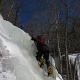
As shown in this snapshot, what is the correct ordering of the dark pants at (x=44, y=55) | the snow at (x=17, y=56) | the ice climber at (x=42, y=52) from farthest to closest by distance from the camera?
the dark pants at (x=44, y=55) → the ice climber at (x=42, y=52) → the snow at (x=17, y=56)

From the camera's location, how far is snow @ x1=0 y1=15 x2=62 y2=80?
21.4ft

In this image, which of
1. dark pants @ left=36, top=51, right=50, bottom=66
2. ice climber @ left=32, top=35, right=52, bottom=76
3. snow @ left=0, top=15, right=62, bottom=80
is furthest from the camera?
dark pants @ left=36, top=51, right=50, bottom=66

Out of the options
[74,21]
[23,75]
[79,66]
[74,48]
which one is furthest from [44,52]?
[74,48]

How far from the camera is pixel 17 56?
7.26 meters

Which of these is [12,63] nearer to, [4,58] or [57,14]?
[4,58]

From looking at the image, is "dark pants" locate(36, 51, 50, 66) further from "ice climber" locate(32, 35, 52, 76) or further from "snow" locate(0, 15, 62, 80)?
"snow" locate(0, 15, 62, 80)

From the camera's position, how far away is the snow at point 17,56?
6.51m

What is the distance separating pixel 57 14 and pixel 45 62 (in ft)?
35.9

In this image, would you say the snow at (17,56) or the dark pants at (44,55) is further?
the dark pants at (44,55)

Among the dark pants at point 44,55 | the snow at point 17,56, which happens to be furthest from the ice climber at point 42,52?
the snow at point 17,56

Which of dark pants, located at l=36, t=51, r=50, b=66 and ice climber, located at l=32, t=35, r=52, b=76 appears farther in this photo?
dark pants, located at l=36, t=51, r=50, b=66

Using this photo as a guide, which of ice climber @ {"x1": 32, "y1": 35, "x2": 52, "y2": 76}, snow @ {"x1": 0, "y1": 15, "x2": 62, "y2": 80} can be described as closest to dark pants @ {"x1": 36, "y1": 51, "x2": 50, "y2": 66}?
ice climber @ {"x1": 32, "y1": 35, "x2": 52, "y2": 76}

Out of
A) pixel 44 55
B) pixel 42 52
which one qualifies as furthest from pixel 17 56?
pixel 44 55

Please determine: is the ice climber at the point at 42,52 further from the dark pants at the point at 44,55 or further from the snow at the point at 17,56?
the snow at the point at 17,56
